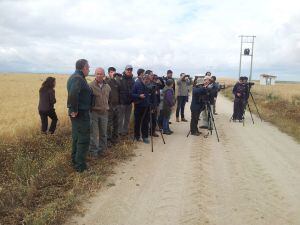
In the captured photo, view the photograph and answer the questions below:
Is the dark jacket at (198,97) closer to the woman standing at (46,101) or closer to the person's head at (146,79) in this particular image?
the person's head at (146,79)

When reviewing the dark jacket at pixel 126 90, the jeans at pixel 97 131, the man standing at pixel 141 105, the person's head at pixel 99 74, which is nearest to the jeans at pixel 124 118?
the dark jacket at pixel 126 90

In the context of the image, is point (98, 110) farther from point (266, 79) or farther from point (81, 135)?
point (266, 79)

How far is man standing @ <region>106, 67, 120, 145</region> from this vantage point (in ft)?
34.8

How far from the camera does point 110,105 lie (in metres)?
10.5

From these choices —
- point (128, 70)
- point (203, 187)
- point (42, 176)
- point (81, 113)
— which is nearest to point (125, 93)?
point (128, 70)

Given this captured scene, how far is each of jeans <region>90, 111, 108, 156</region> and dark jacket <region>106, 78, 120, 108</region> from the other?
51.2 inches

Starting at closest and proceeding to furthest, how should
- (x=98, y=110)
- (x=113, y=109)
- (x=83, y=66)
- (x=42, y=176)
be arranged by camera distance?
(x=42, y=176), (x=83, y=66), (x=98, y=110), (x=113, y=109)

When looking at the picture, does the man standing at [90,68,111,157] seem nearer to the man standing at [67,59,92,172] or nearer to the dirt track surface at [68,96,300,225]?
the dirt track surface at [68,96,300,225]

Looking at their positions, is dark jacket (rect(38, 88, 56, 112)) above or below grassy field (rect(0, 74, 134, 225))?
above

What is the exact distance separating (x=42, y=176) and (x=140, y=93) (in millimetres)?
4663

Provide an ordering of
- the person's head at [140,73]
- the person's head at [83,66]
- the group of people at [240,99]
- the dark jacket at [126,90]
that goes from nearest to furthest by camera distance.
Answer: the person's head at [83,66], the dark jacket at [126,90], the person's head at [140,73], the group of people at [240,99]

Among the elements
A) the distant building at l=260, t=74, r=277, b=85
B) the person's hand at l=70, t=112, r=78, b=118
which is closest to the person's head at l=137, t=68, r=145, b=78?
Answer: the person's hand at l=70, t=112, r=78, b=118

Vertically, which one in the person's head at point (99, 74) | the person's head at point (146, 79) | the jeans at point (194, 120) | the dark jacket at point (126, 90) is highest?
the person's head at point (99, 74)

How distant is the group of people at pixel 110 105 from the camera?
765 cm
